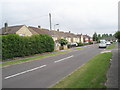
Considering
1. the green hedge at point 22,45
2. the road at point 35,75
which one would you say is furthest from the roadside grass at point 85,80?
the green hedge at point 22,45

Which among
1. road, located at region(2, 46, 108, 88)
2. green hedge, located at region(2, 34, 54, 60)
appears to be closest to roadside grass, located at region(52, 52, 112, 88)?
road, located at region(2, 46, 108, 88)

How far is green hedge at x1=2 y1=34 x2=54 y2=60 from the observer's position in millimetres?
18969

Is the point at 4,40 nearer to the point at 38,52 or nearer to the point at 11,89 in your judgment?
the point at 38,52

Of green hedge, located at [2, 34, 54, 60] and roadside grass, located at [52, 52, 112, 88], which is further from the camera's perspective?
green hedge, located at [2, 34, 54, 60]

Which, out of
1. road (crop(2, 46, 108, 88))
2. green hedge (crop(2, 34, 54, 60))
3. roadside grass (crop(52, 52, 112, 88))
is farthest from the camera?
green hedge (crop(2, 34, 54, 60))

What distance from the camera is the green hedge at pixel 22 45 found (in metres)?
19.0

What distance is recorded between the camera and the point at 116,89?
17.5ft

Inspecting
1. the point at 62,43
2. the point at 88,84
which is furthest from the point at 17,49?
the point at 62,43

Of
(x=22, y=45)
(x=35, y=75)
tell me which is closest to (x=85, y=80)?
(x=35, y=75)

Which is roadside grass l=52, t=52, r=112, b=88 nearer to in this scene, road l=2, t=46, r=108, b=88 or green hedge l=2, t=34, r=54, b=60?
road l=2, t=46, r=108, b=88

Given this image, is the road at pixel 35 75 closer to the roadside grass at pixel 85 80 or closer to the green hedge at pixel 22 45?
the roadside grass at pixel 85 80

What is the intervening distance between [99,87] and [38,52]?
2170cm

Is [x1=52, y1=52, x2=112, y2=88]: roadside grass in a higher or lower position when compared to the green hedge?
lower

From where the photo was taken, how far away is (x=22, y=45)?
2216cm
